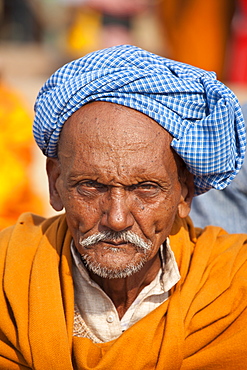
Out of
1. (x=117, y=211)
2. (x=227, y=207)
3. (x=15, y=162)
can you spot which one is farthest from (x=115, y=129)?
(x=15, y=162)

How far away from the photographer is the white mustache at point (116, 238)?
2297 mm

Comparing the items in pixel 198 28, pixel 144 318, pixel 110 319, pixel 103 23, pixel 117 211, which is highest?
pixel 117 211

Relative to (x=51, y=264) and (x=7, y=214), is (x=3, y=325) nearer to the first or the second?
(x=51, y=264)

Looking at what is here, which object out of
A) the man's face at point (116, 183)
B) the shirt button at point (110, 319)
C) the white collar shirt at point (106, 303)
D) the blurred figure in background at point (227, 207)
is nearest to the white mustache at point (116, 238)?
the man's face at point (116, 183)

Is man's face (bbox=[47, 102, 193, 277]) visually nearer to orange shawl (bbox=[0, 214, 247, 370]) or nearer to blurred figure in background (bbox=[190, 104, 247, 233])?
orange shawl (bbox=[0, 214, 247, 370])

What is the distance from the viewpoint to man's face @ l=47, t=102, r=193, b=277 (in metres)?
2.27

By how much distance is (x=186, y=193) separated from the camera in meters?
2.57

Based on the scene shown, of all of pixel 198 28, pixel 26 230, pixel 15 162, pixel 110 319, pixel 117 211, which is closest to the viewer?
pixel 117 211

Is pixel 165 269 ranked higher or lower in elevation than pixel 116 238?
lower

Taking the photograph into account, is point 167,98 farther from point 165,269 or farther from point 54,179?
point 165,269

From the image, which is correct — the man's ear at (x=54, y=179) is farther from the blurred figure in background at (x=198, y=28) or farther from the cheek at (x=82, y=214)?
the blurred figure in background at (x=198, y=28)

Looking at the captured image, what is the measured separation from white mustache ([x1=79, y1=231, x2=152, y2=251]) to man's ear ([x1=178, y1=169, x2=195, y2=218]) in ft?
0.97

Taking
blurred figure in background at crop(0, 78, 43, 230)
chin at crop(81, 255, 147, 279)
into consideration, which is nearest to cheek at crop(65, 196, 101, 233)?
chin at crop(81, 255, 147, 279)

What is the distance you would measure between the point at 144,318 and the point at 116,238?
1.15 feet
